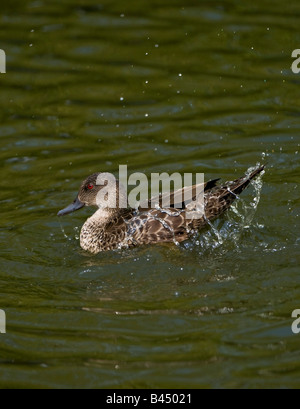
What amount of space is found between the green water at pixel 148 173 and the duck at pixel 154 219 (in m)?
0.15

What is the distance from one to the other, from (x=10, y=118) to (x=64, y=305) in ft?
14.7

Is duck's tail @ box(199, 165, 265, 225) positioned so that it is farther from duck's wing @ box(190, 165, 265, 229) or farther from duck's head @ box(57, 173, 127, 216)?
duck's head @ box(57, 173, 127, 216)

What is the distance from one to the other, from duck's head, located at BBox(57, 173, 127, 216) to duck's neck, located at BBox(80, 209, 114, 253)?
0.09m

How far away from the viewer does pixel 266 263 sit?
7824mm

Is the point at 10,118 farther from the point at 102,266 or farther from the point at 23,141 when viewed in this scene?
the point at 102,266

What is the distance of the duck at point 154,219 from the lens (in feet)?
28.4

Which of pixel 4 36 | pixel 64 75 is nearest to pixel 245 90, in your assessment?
pixel 64 75

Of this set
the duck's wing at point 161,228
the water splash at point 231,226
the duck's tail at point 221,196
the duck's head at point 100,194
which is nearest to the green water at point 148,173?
the water splash at point 231,226
